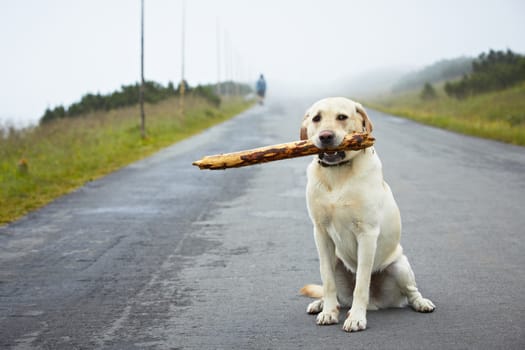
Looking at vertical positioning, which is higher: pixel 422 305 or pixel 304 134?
pixel 304 134

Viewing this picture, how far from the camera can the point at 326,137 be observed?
4434mm

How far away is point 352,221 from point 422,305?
89cm

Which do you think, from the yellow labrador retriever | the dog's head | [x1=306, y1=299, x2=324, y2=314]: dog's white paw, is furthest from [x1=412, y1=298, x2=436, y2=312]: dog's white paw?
the dog's head

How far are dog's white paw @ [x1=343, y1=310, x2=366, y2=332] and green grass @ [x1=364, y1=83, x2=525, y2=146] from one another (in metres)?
16.1

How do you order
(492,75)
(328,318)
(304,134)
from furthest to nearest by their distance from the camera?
(492,75)
(304,134)
(328,318)

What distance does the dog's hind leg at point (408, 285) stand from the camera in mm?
4836

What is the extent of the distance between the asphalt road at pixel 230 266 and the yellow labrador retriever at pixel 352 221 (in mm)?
162

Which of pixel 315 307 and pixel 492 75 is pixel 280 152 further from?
pixel 492 75

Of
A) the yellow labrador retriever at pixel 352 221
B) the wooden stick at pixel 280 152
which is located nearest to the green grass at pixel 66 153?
the wooden stick at pixel 280 152

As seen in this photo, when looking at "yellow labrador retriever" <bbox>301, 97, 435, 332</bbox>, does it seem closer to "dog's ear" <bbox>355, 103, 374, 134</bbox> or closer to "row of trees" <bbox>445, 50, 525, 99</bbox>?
"dog's ear" <bbox>355, 103, 374, 134</bbox>

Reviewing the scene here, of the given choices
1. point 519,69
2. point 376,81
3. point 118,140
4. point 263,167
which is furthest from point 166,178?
point 376,81

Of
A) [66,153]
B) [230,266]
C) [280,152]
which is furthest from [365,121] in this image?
[66,153]

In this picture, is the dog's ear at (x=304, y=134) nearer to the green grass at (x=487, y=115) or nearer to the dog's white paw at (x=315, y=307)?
the dog's white paw at (x=315, y=307)

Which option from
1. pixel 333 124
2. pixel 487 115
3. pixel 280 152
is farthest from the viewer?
pixel 487 115
